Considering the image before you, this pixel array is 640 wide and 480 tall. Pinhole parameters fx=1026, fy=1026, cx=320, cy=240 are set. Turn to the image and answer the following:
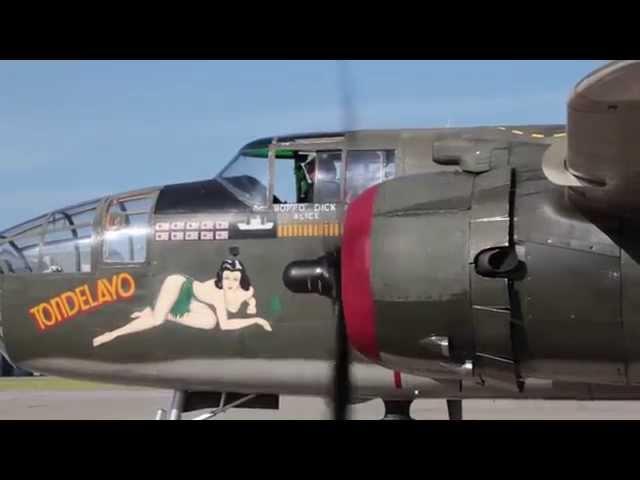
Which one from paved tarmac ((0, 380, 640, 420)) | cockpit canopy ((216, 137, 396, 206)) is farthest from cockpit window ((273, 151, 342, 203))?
paved tarmac ((0, 380, 640, 420))

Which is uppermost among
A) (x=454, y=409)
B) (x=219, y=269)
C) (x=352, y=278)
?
(x=352, y=278)

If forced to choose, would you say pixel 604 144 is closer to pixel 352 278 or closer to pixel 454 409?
pixel 352 278

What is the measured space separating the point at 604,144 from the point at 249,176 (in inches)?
170

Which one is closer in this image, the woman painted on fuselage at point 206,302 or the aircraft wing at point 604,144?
the aircraft wing at point 604,144

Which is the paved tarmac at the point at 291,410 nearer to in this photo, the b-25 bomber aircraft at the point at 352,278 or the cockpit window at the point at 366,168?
the b-25 bomber aircraft at the point at 352,278

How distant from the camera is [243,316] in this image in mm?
9227

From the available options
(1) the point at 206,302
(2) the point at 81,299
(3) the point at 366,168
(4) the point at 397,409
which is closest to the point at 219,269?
(1) the point at 206,302

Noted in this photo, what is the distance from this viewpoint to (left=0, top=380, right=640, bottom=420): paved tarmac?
17.0 meters

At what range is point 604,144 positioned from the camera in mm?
6094

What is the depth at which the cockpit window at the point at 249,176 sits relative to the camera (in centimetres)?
956

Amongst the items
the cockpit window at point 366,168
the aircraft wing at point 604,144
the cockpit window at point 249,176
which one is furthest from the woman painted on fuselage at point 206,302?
the aircraft wing at point 604,144

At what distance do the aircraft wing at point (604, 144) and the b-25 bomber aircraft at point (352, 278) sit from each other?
3 centimetres
